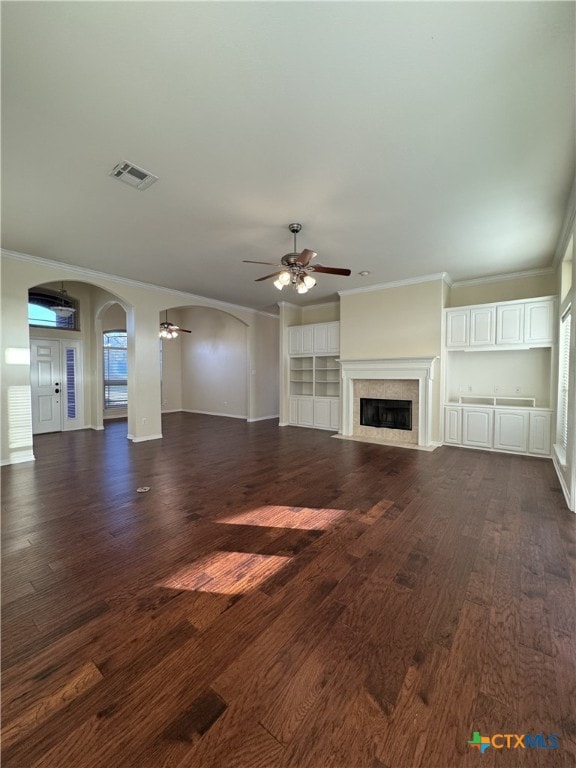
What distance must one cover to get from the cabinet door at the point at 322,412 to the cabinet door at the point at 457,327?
297 cm

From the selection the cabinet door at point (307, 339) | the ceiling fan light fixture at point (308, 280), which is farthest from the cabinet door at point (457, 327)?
the ceiling fan light fixture at point (308, 280)

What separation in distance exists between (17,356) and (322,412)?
585 cm

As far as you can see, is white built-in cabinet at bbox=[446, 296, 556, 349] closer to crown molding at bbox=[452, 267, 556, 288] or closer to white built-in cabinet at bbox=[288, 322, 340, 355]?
crown molding at bbox=[452, 267, 556, 288]

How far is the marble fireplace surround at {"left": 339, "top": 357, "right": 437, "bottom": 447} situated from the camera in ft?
Answer: 19.0

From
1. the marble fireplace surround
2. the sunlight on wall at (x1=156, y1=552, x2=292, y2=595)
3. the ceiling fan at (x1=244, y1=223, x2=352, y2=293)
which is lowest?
the sunlight on wall at (x1=156, y1=552, x2=292, y2=595)

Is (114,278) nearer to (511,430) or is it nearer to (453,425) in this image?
(453,425)

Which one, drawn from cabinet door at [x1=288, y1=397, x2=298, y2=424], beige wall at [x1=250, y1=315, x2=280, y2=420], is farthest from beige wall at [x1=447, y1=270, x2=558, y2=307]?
beige wall at [x1=250, y1=315, x2=280, y2=420]

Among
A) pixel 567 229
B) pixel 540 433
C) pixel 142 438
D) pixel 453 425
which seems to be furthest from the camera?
pixel 142 438

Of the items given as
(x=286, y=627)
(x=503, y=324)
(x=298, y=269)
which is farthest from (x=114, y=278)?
(x=503, y=324)

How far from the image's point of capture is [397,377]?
6117 millimetres

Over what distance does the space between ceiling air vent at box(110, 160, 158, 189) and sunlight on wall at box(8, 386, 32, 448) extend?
382 cm

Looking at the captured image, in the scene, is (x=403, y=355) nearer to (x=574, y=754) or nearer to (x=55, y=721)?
(x=574, y=754)

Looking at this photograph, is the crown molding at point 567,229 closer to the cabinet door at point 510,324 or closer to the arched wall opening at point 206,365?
the cabinet door at point 510,324

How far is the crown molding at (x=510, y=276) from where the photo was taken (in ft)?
17.7
